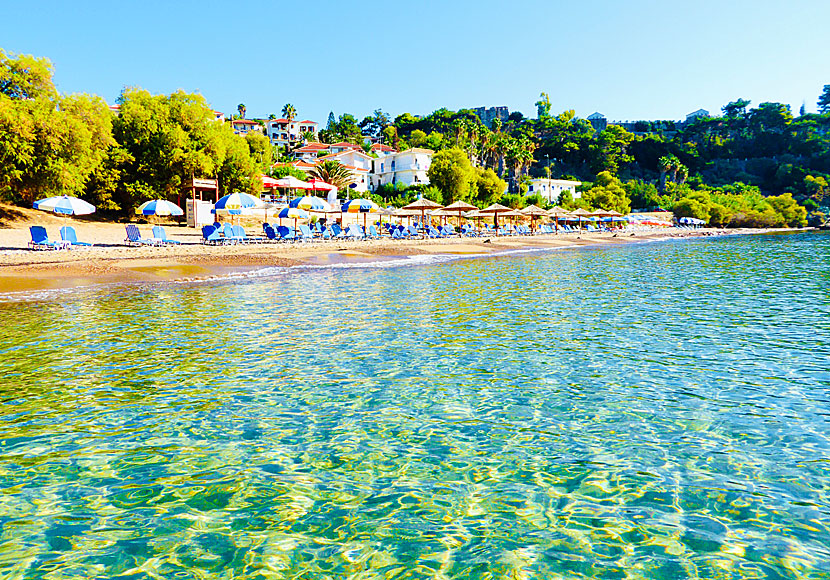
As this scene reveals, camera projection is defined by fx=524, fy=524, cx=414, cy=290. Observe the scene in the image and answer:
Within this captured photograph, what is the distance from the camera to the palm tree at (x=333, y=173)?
6261 cm

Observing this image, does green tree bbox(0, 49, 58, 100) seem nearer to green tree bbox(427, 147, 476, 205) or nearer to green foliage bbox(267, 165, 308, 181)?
green foliage bbox(267, 165, 308, 181)

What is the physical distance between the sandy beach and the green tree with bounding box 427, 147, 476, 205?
77.6ft

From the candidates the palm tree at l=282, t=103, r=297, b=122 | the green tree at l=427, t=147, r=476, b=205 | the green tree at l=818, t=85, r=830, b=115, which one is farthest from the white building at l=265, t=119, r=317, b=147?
the green tree at l=818, t=85, r=830, b=115

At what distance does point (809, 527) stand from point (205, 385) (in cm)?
595

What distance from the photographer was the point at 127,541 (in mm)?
3303

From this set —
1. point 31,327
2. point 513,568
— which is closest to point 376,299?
point 31,327

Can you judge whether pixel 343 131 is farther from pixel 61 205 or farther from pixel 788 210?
pixel 61 205

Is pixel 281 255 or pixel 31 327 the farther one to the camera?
pixel 281 255

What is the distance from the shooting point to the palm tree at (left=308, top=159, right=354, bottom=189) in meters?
62.6

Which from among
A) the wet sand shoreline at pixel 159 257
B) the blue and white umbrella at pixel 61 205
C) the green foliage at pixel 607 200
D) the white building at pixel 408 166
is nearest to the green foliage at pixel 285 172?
the white building at pixel 408 166

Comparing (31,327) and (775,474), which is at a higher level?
(31,327)

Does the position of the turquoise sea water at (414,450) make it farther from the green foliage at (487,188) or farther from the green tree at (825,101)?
the green tree at (825,101)

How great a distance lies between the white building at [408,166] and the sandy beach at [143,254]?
38122 millimetres

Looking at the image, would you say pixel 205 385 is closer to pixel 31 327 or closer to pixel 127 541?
pixel 127 541
